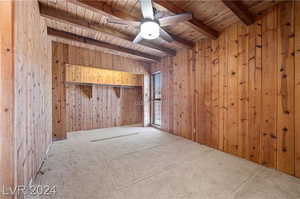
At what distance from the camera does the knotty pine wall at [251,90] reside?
1.82 m

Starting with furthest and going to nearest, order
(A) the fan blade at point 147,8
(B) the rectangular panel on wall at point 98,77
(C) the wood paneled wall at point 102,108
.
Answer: (C) the wood paneled wall at point 102,108
(B) the rectangular panel on wall at point 98,77
(A) the fan blade at point 147,8

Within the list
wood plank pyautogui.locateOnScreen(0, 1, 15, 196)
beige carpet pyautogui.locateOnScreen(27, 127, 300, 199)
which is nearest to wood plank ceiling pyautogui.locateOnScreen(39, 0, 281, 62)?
wood plank pyautogui.locateOnScreen(0, 1, 15, 196)

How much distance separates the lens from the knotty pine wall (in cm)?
182

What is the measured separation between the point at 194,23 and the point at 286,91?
1.82 metres

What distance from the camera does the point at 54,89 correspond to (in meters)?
3.28

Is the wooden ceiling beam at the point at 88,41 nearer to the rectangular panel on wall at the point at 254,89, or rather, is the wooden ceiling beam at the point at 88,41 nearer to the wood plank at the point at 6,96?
the wood plank at the point at 6,96

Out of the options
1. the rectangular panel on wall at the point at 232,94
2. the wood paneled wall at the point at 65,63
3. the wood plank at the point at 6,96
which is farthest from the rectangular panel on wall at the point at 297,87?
the wood paneled wall at the point at 65,63

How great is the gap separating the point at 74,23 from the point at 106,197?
110 inches

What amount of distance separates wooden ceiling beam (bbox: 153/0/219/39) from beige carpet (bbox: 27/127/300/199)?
2.49 meters

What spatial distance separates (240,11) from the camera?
1930mm

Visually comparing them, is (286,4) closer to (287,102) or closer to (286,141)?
(287,102)

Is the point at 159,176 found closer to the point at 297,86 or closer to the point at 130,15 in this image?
the point at 297,86

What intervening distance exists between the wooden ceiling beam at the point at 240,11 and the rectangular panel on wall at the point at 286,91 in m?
0.36

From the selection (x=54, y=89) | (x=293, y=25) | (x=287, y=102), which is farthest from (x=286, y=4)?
(x=54, y=89)
